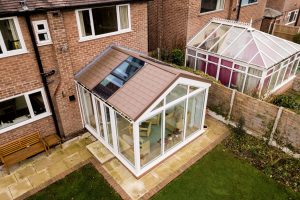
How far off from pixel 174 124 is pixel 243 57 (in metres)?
6.29

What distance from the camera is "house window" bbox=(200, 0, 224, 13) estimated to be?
51.5 ft

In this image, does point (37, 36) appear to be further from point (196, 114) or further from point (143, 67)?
point (196, 114)

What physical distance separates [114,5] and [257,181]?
975 cm

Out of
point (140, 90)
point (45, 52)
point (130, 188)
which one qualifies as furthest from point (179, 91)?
point (45, 52)

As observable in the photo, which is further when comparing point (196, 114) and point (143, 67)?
point (196, 114)

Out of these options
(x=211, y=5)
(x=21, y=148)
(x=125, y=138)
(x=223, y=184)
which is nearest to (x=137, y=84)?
(x=125, y=138)

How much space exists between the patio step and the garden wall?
6.24 m

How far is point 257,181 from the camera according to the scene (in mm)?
9352

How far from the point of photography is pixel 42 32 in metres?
9.02

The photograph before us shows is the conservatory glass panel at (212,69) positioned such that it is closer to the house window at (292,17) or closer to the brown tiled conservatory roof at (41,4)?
the brown tiled conservatory roof at (41,4)

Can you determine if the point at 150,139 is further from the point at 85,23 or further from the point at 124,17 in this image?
the point at 124,17

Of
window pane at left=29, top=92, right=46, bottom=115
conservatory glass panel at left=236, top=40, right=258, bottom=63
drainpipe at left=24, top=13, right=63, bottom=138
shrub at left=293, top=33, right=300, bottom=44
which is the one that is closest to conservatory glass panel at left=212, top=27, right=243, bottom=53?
conservatory glass panel at left=236, top=40, right=258, bottom=63

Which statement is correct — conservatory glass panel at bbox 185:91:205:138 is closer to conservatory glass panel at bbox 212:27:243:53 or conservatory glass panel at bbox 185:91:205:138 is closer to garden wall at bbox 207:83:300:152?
garden wall at bbox 207:83:300:152

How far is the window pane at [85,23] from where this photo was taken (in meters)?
9.88
